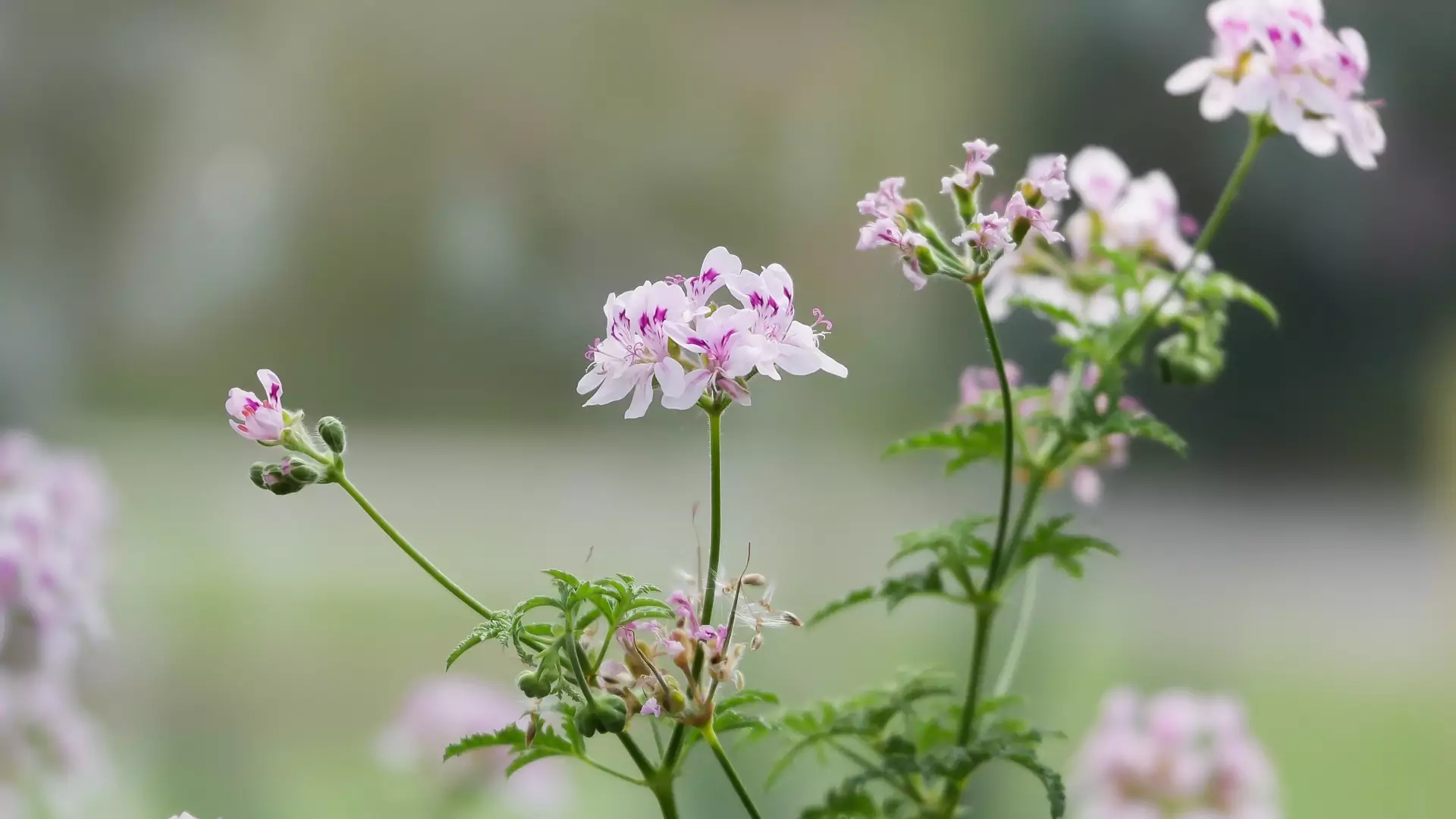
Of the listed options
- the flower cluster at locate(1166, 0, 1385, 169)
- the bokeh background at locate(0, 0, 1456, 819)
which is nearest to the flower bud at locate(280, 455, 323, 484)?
the flower cluster at locate(1166, 0, 1385, 169)

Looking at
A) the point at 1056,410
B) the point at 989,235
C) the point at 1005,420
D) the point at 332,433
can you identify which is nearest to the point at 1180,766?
the point at 1056,410

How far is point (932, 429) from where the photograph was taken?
25.6 inches

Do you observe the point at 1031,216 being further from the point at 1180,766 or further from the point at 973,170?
the point at 1180,766

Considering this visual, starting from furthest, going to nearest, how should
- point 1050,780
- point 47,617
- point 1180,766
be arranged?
point 1180,766 → point 47,617 → point 1050,780

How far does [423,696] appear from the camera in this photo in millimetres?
1136

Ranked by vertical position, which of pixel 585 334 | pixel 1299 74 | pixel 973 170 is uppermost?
pixel 585 334

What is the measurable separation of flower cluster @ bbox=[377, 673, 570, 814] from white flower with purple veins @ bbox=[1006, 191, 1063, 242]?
74 cm

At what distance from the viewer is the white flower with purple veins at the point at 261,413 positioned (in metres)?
0.44

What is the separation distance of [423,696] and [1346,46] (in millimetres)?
935

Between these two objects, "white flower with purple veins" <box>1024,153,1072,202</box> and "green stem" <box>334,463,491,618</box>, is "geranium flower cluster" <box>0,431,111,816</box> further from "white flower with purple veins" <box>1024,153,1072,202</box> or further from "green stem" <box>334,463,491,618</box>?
"white flower with purple veins" <box>1024,153,1072,202</box>

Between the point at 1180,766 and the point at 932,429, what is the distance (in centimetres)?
51

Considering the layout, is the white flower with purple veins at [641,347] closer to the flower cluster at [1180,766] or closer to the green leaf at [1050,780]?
the green leaf at [1050,780]

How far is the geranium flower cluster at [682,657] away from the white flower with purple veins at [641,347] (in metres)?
0.09

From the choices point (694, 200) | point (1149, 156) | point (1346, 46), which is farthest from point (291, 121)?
point (1346, 46)
